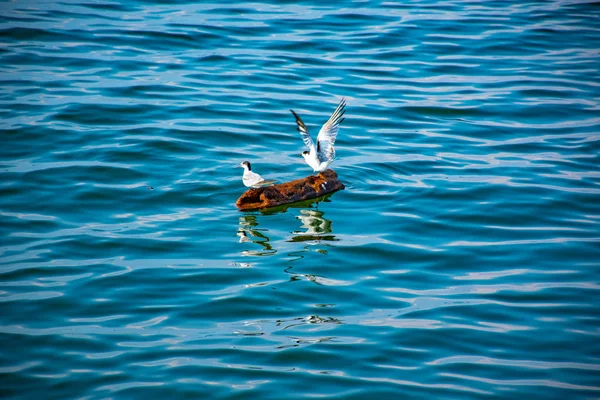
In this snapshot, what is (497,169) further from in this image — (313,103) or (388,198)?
A: (313,103)

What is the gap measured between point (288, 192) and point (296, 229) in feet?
2.92

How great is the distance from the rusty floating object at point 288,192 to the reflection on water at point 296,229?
0.39 ft

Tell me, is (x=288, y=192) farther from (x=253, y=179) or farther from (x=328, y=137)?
(x=328, y=137)

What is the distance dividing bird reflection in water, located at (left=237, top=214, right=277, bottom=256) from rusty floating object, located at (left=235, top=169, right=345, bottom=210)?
0.86 ft

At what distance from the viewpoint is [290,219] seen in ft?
38.8

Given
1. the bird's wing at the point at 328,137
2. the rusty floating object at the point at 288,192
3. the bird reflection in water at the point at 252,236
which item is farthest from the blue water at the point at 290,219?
the bird's wing at the point at 328,137

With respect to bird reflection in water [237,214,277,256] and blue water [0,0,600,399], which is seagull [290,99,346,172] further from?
bird reflection in water [237,214,277,256]

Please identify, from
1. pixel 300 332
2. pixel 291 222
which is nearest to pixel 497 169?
pixel 291 222

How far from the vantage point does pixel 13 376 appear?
7566 mm

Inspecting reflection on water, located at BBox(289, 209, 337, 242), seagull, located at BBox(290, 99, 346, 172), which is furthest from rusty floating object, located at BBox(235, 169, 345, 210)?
reflection on water, located at BBox(289, 209, 337, 242)

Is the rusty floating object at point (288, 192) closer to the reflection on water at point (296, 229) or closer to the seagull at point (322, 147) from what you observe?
the reflection on water at point (296, 229)

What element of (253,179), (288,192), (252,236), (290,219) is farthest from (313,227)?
(253,179)

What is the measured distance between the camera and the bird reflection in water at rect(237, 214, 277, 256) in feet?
34.6

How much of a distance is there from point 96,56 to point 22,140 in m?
6.43
